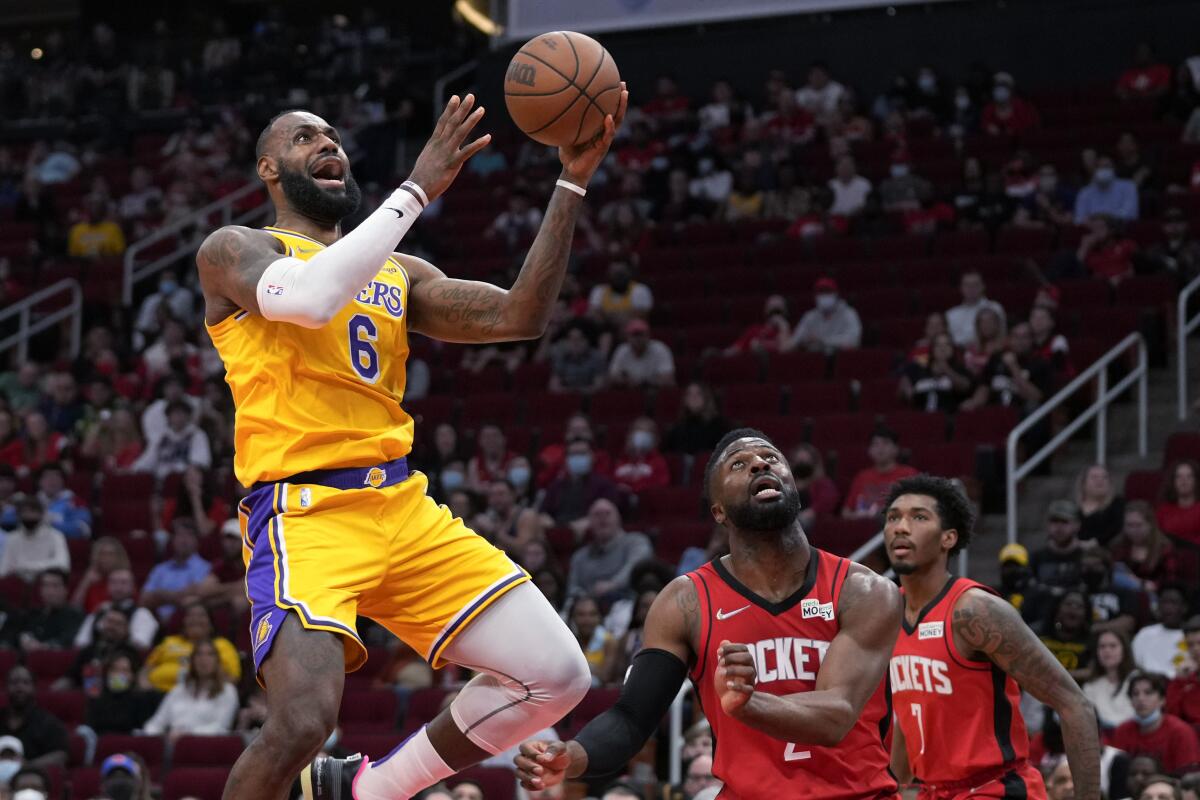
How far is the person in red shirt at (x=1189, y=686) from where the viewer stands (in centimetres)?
910

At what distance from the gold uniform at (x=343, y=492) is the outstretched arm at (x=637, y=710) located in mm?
460

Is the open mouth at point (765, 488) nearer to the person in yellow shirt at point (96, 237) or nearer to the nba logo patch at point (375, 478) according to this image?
the nba logo patch at point (375, 478)

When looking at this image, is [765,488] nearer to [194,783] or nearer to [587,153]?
[587,153]

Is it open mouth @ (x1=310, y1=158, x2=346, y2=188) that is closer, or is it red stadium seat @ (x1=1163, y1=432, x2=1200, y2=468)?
open mouth @ (x1=310, y1=158, x2=346, y2=188)

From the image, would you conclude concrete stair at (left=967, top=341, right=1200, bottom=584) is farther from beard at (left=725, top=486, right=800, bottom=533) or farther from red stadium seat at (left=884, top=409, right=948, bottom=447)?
beard at (left=725, top=486, right=800, bottom=533)

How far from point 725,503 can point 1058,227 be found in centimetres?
1058

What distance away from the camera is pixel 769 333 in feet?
47.4

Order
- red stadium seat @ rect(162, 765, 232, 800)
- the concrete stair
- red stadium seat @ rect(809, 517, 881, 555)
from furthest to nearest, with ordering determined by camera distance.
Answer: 1. the concrete stair
2. red stadium seat @ rect(809, 517, 881, 555)
3. red stadium seat @ rect(162, 765, 232, 800)

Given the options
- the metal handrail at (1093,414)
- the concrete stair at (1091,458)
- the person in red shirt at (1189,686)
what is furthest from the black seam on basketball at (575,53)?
the concrete stair at (1091,458)

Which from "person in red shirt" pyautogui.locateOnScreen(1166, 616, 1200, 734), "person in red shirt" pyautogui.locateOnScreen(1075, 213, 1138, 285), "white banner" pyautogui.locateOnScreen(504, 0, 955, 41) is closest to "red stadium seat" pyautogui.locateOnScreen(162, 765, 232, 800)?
"person in red shirt" pyautogui.locateOnScreen(1166, 616, 1200, 734)

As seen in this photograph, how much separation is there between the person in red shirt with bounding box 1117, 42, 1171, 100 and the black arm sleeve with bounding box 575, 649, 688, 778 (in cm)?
1312

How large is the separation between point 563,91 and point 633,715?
1792mm

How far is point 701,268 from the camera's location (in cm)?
1605

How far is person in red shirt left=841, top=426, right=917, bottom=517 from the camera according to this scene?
11523 mm
